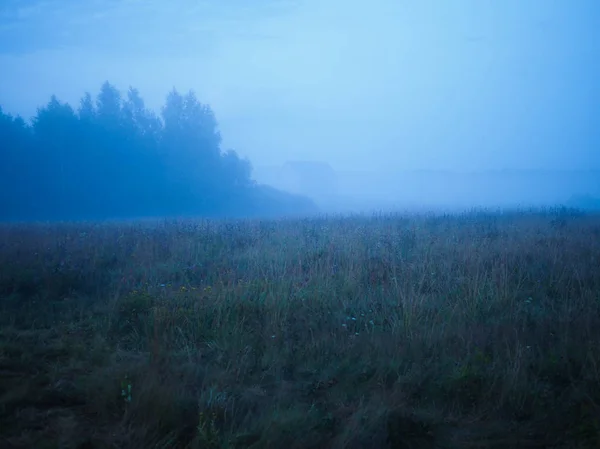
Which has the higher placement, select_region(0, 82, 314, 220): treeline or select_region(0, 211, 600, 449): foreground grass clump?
select_region(0, 82, 314, 220): treeline

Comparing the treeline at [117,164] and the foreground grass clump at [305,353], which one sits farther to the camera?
the treeline at [117,164]

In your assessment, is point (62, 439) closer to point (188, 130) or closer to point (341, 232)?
point (341, 232)

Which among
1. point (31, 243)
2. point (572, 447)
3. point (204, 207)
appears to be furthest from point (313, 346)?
point (204, 207)

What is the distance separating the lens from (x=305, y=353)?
4.38 meters

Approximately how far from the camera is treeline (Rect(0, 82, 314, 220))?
3644 cm

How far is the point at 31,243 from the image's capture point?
9961 mm

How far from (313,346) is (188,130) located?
43.7 metres

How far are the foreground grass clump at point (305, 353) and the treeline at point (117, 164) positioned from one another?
105 ft

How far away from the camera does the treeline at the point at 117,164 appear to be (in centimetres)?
3644

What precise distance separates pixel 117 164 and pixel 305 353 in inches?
1650

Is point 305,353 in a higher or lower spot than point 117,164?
lower

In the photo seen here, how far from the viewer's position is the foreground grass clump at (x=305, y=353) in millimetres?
3027

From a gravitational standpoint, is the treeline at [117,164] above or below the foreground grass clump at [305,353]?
above

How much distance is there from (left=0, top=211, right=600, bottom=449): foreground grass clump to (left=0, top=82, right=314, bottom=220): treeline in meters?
32.0
